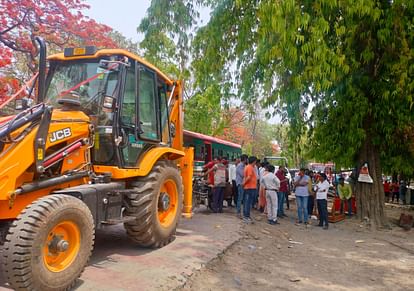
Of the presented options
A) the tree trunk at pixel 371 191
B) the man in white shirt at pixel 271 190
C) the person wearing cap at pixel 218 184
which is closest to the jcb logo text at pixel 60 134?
the person wearing cap at pixel 218 184

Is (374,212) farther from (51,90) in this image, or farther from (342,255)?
(51,90)

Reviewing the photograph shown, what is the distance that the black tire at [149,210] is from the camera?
5.78 m

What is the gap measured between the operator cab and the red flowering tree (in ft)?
28.7

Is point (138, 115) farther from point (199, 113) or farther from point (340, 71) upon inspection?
point (199, 113)

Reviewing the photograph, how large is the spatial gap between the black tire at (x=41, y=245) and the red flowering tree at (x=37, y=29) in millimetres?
10693

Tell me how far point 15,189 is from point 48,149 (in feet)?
2.39

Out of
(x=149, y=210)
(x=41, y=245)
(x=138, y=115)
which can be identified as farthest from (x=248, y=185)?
(x=41, y=245)

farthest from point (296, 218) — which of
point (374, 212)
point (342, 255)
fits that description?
point (342, 255)

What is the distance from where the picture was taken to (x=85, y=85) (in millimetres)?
5668

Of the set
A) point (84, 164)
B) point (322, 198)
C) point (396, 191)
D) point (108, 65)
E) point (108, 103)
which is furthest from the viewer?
point (396, 191)

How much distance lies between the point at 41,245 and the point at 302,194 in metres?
9.18

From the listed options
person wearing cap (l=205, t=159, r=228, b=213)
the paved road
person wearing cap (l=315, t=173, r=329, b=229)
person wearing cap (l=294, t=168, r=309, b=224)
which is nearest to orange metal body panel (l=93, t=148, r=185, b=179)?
the paved road

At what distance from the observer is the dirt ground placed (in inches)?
237

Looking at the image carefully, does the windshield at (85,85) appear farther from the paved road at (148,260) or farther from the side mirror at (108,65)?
the paved road at (148,260)
